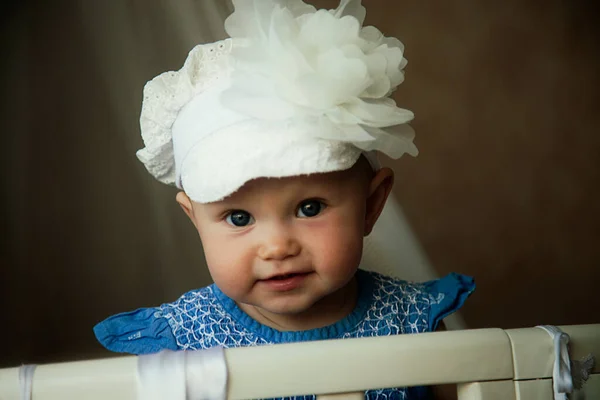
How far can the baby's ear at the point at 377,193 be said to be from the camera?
2.95ft

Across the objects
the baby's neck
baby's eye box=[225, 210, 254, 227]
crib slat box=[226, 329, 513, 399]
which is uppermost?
baby's eye box=[225, 210, 254, 227]

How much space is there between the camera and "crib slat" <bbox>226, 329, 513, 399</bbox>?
1.83 feet

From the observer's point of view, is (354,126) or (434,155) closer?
(354,126)

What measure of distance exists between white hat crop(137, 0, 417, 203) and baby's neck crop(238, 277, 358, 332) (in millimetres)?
226

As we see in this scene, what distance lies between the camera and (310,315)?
0.94 metres

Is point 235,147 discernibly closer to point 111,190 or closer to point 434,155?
point 111,190

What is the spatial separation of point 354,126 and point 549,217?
0.97m

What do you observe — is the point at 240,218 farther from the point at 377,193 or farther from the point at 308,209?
the point at 377,193

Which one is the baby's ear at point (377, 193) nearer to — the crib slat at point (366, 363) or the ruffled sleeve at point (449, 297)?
the ruffled sleeve at point (449, 297)

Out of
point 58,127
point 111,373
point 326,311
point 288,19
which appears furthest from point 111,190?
point 111,373

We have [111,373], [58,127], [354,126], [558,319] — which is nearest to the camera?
[111,373]

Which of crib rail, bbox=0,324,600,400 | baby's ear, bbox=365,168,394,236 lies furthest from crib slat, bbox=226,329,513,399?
baby's ear, bbox=365,168,394,236

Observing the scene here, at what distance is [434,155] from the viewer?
5.20ft

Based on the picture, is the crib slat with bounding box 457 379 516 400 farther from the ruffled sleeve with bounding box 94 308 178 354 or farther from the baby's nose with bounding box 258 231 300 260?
the ruffled sleeve with bounding box 94 308 178 354
